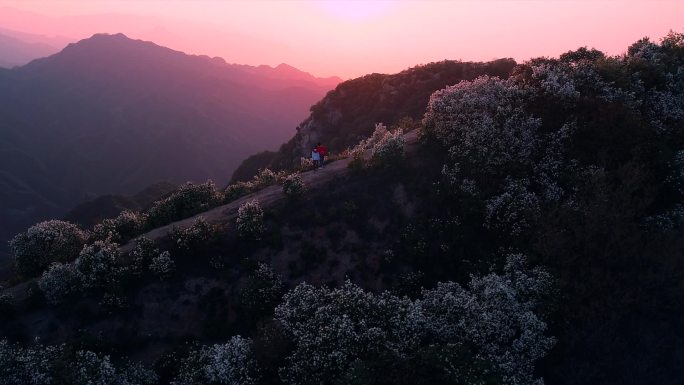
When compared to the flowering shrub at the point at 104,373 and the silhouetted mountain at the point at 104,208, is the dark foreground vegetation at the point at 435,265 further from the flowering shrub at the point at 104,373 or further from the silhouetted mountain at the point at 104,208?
the silhouetted mountain at the point at 104,208

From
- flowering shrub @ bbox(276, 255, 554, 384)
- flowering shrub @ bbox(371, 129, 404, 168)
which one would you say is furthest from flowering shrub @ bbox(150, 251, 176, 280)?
flowering shrub @ bbox(371, 129, 404, 168)

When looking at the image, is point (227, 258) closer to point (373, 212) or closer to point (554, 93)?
point (373, 212)

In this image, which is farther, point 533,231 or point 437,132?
point 437,132

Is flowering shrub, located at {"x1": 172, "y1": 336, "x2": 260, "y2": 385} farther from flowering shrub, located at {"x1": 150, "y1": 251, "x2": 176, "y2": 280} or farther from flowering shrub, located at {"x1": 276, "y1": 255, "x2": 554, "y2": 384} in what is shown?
flowering shrub, located at {"x1": 150, "y1": 251, "x2": 176, "y2": 280}

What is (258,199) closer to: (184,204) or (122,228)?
(184,204)

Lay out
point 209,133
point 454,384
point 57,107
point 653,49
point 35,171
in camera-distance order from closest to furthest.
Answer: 1. point 454,384
2. point 653,49
3. point 35,171
4. point 209,133
5. point 57,107

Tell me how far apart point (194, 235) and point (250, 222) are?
2.65 m

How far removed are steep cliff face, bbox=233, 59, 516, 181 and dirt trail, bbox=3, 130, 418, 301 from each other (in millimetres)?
27503

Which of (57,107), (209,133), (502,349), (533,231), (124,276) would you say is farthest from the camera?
(57,107)

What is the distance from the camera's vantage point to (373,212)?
78.7 ft

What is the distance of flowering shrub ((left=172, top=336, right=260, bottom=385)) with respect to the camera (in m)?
14.9

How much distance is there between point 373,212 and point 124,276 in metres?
11.9

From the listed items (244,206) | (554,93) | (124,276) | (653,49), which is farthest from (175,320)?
(653,49)

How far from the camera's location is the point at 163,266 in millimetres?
21062
